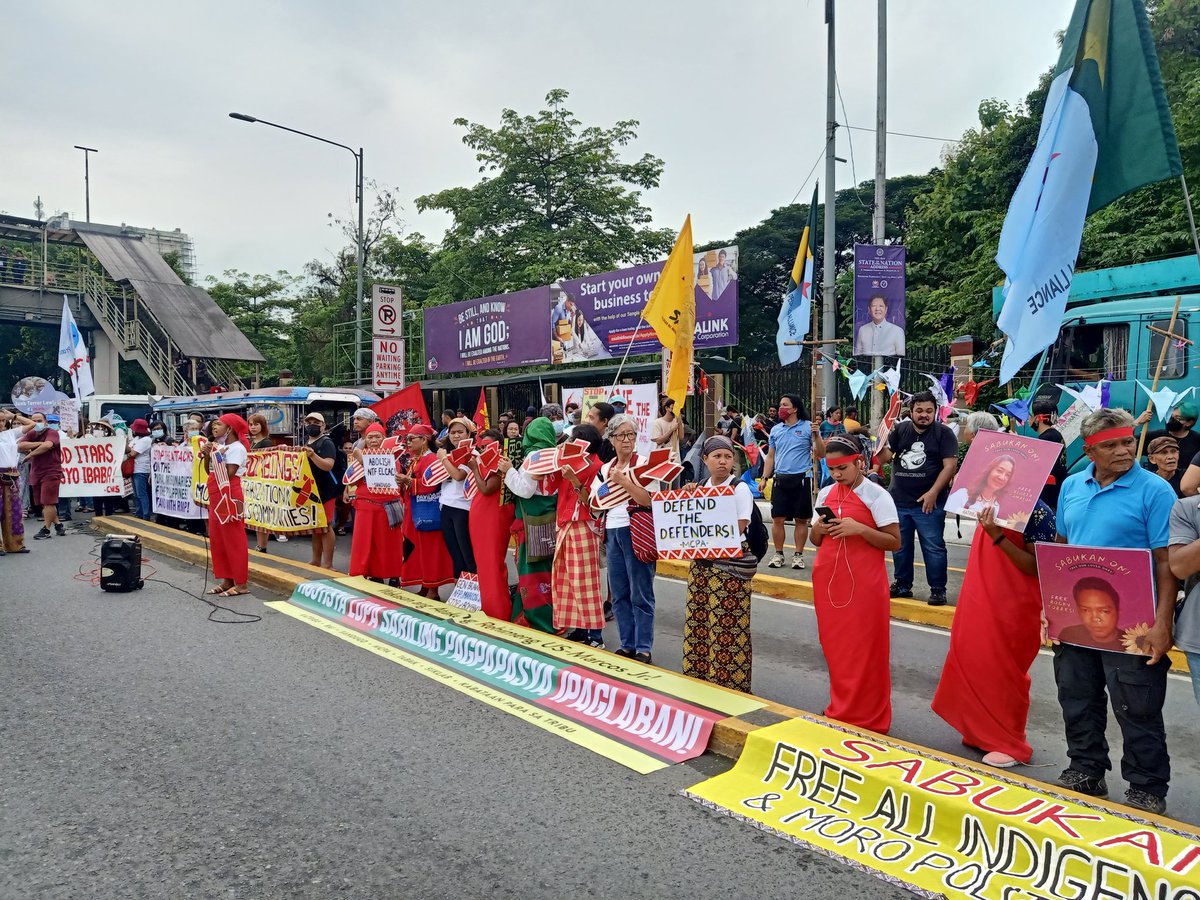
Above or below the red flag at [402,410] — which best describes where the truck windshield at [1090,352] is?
above

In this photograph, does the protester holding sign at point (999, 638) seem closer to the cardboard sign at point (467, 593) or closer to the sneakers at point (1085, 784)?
the sneakers at point (1085, 784)

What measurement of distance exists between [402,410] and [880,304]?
8.43m

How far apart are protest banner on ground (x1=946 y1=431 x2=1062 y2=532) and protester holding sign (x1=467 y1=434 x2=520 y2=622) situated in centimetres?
331

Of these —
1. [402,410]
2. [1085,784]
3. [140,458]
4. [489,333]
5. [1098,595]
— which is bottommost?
[1085,784]

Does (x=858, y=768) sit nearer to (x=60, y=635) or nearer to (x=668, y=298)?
(x=668, y=298)

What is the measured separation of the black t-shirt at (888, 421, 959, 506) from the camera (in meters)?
6.88

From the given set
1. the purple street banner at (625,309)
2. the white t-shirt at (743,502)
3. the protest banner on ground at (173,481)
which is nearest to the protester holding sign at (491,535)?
the white t-shirt at (743,502)

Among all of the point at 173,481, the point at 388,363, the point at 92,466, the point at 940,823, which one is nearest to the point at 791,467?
the point at 940,823

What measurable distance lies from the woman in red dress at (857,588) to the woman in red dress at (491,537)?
2722 millimetres

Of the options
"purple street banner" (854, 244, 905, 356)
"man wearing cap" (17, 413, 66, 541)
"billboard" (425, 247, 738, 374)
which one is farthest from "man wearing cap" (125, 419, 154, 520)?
"purple street banner" (854, 244, 905, 356)

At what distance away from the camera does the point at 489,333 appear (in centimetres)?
2273

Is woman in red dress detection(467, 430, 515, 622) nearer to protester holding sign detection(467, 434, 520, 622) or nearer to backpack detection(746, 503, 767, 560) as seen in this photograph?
protester holding sign detection(467, 434, 520, 622)

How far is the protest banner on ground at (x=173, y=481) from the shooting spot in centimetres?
1214

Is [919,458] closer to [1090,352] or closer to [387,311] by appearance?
[1090,352]
